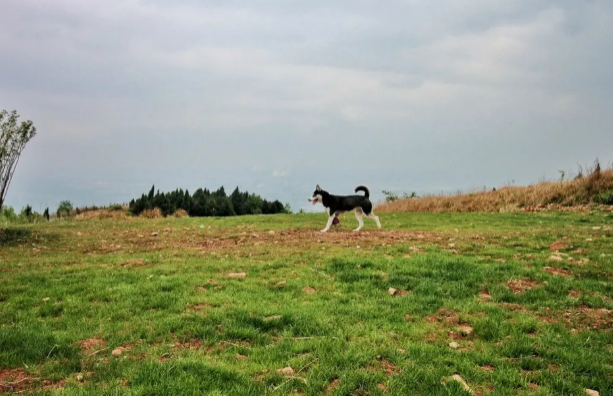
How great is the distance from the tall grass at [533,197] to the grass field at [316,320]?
46.9 ft

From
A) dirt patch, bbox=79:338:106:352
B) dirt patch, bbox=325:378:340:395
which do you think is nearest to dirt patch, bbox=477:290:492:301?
dirt patch, bbox=325:378:340:395

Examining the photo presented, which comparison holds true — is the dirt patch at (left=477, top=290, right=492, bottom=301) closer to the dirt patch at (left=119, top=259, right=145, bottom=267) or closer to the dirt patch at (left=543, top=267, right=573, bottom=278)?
the dirt patch at (left=543, top=267, right=573, bottom=278)

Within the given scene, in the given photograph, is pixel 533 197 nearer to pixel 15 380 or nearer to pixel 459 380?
pixel 459 380

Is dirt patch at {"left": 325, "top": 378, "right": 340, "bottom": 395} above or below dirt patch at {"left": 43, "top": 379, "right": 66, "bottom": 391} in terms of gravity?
below

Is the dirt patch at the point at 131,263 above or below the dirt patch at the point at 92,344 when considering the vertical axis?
above

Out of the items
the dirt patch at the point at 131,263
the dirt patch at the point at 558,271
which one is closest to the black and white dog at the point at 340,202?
the dirt patch at the point at 131,263

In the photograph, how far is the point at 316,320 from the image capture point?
6703 mm

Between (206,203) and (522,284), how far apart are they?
87.0 feet

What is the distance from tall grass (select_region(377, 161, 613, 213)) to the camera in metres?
25.0

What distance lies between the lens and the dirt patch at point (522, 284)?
8219mm

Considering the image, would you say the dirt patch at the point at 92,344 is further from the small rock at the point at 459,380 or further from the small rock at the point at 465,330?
the small rock at the point at 465,330

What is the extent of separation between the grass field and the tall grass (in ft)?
46.9

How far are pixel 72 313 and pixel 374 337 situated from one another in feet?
15.5

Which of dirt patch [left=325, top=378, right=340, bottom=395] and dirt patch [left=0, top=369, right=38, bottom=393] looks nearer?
dirt patch [left=325, top=378, right=340, bottom=395]
